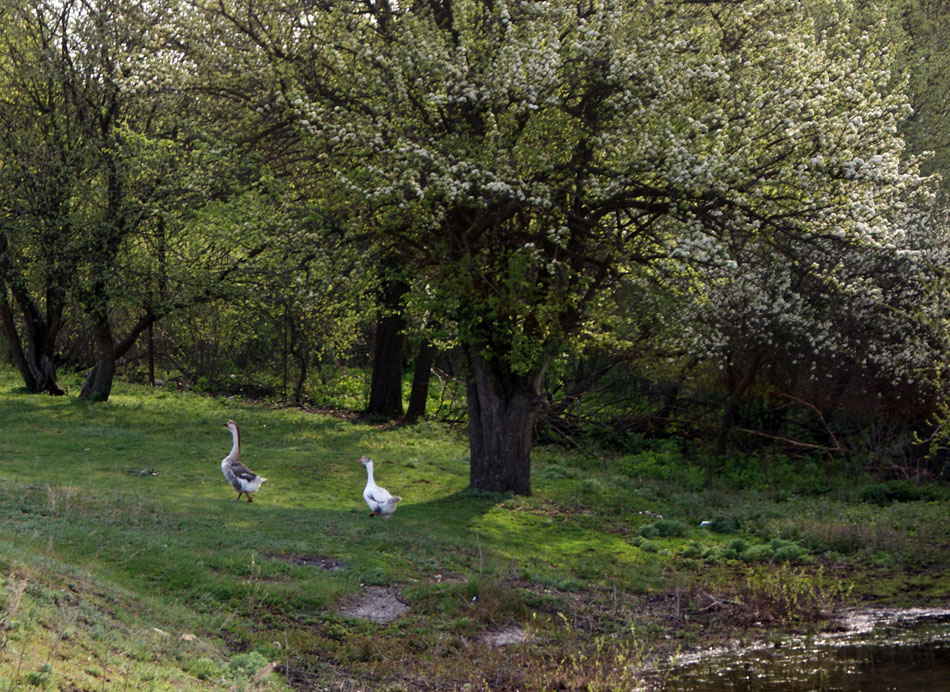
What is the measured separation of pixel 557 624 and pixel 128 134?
71.5ft

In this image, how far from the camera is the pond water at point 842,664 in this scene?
13148 mm

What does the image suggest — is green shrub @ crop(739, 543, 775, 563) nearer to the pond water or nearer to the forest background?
the forest background

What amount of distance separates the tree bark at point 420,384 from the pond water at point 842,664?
2139 cm

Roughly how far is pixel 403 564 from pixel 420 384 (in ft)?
64.0

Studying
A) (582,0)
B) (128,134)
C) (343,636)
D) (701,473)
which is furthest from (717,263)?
(128,134)

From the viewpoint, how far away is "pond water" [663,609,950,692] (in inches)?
518

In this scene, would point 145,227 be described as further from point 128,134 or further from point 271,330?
point 271,330

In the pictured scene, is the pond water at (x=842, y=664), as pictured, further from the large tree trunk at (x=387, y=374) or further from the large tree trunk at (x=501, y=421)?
the large tree trunk at (x=387, y=374)

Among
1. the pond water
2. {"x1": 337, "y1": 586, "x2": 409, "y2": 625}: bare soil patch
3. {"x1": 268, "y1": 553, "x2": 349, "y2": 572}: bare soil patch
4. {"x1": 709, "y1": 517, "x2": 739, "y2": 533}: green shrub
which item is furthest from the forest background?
the pond water

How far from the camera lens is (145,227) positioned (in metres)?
32.9

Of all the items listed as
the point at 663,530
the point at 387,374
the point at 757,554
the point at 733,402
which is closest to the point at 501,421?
the point at 663,530

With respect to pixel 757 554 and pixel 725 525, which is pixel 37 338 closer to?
pixel 725 525

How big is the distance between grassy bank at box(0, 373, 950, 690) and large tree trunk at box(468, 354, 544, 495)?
757 mm

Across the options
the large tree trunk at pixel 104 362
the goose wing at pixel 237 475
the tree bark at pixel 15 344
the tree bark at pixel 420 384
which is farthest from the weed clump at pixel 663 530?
the tree bark at pixel 15 344
